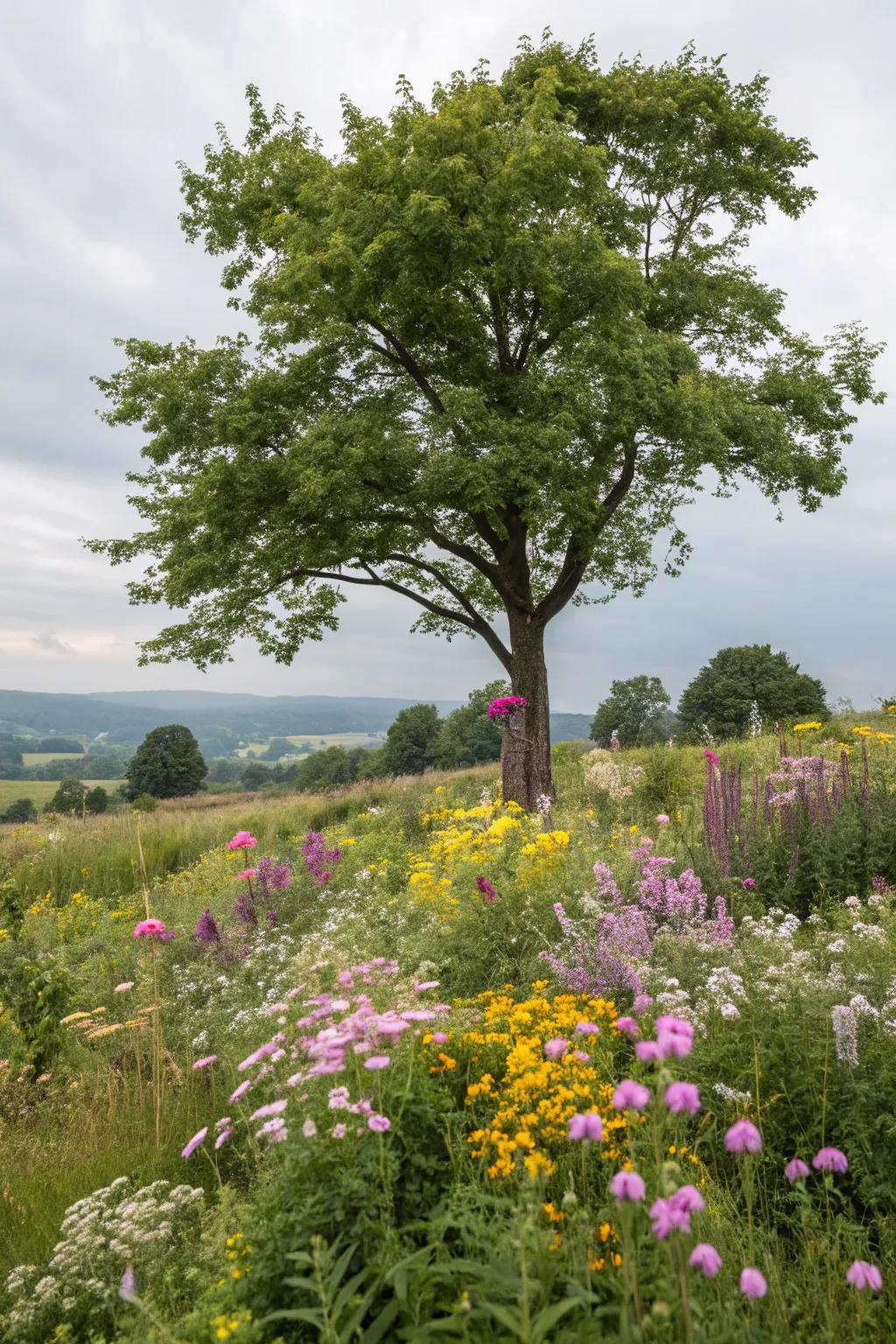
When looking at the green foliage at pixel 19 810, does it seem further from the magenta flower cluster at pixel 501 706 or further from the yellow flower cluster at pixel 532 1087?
the yellow flower cluster at pixel 532 1087

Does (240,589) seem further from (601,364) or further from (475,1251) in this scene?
(475,1251)

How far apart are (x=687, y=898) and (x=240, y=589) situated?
10710mm

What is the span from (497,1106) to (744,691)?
33380 millimetres

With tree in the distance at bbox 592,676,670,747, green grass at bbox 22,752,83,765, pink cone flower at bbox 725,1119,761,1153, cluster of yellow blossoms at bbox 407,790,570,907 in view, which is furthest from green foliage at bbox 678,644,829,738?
green grass at bbox 22,752,83,765

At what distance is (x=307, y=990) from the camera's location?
15.6ft

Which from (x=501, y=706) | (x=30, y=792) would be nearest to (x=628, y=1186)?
(x=501, y=706)

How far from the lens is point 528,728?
13344mm

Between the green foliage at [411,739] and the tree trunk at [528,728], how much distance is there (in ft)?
118

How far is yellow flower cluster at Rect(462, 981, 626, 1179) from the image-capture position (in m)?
2.58

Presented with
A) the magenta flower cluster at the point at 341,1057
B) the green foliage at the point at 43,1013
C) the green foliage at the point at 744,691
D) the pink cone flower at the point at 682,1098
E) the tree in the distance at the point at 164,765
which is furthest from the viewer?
the tree in the distance at the point at 164,765

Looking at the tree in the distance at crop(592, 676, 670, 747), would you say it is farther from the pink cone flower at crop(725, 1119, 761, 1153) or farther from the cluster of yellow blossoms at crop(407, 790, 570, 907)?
the pink cone flower at crop(725, 1119, 761, 1153)

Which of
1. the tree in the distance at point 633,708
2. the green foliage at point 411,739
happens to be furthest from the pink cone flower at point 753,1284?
the green foliage at point 411,739

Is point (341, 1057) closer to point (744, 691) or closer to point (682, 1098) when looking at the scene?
point (682, 1098)

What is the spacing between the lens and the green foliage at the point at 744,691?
31.4 m
